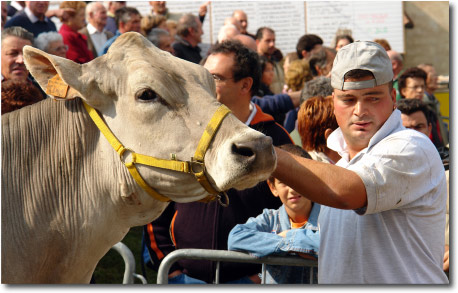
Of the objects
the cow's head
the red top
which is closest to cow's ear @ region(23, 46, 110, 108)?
the cow's head

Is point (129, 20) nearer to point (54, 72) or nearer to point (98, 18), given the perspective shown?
point (98, 18)

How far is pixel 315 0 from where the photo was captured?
871 centimetres

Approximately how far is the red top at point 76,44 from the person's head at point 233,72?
9.13ft

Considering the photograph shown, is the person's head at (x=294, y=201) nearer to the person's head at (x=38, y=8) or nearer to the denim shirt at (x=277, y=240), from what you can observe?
the denim shirt at (x=277, y=240)

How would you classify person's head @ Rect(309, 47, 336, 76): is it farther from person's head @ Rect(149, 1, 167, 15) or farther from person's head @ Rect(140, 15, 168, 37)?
person's head @ Rect(149, 1, 167, 15)

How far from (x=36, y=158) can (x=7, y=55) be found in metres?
2.64

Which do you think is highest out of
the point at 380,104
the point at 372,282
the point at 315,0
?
the point at 315,0

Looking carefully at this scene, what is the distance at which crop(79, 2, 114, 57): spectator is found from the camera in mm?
8023

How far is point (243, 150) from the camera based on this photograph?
270 centimetres

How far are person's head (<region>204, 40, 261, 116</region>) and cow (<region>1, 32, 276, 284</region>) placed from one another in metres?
1.43

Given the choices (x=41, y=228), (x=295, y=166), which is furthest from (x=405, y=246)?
(x=41, y=228)

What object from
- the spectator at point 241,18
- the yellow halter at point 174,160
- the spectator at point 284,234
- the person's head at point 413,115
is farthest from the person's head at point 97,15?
the yellow halter at point 174,160

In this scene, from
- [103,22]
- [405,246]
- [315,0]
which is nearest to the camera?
[405,246]

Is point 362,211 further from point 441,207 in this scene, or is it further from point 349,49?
point 349,49
